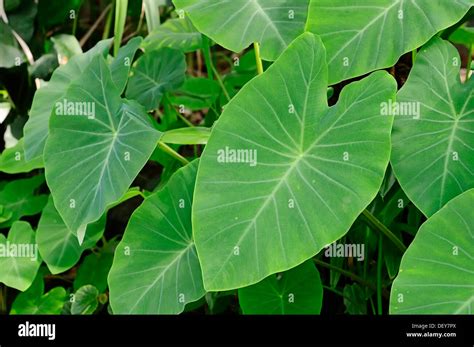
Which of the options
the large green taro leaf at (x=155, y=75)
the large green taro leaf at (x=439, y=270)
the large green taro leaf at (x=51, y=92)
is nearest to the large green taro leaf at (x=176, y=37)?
the large green taro leaf at (x=155, y=75)

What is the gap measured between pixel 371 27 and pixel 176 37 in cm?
78

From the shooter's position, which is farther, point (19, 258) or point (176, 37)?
point (176, 37)

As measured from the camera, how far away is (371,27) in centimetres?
146

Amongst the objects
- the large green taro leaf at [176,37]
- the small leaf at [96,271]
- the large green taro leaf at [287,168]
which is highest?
the large green taro leaf at [176,37]

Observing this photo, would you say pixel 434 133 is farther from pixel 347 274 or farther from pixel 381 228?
pixel 347 274

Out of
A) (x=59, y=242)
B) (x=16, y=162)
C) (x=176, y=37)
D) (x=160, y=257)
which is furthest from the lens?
(x=176, y=37)

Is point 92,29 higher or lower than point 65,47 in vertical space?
higher

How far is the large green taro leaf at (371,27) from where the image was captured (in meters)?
1.43

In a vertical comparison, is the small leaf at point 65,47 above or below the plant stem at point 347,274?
above

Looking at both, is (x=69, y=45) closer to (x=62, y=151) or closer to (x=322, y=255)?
(x=62, y=151)

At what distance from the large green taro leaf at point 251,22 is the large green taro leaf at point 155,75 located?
1.28 feet
